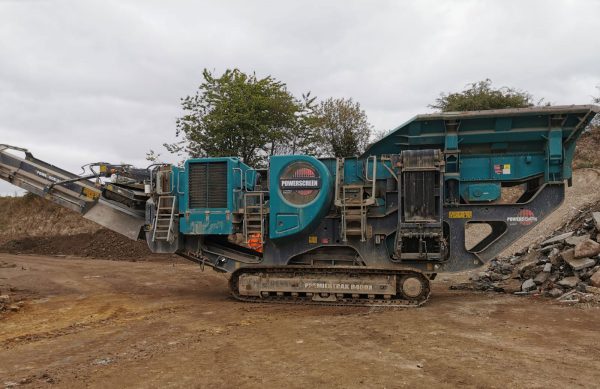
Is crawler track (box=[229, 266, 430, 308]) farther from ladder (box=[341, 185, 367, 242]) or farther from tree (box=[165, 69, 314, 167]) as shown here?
tree (box=[165, 69, 314, 167])

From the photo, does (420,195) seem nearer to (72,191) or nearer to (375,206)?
(375,206)

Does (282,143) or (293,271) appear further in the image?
(282,143)

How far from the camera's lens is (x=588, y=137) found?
21.8 m

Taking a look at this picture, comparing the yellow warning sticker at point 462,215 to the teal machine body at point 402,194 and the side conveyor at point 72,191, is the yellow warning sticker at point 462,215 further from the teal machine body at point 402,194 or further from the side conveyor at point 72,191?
the side conveyor at point 72,191

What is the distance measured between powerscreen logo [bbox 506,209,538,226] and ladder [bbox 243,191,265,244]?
4.70 meters

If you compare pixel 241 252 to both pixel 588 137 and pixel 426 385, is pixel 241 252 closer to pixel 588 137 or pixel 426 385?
pixel 426 385

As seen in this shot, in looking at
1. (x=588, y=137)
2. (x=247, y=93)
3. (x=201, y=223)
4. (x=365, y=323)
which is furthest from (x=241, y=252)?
(x=588, y=137)

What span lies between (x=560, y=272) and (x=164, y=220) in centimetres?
821

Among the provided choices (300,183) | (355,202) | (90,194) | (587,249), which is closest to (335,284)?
(355,202)

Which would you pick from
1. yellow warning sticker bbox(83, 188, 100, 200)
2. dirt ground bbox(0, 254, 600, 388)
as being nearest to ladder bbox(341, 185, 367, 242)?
dirt ground bbox(0, 254, 600, 388)

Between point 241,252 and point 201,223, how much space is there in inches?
41.7

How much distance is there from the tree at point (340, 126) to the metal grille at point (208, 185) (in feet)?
44.4

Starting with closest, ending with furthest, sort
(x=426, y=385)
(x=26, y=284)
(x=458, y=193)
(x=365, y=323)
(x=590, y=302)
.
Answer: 1. (x=426, y=385)
2. (x=365, y=323)
3. (x=590, y=302)
4. (x=458, y=193)
5. (x=26, y=284)

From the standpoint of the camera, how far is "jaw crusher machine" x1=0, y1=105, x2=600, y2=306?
8.45m
